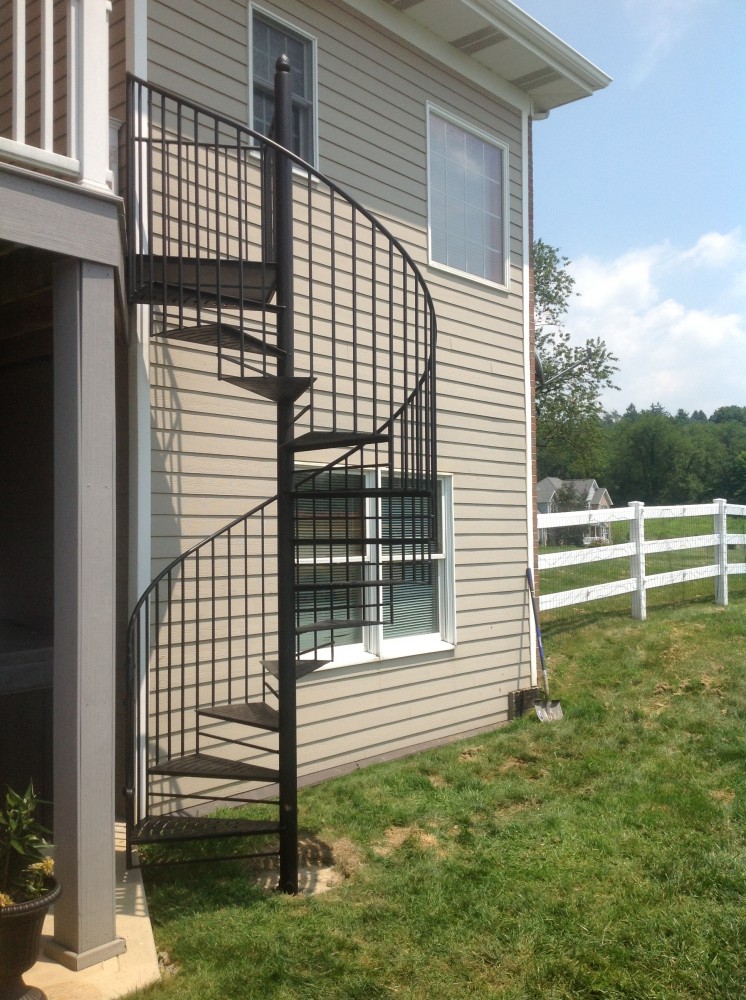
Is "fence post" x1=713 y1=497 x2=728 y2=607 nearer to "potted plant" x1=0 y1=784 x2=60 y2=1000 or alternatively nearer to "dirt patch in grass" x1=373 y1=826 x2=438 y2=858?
"dirt patch in grass" x1=373 y1=826 x2=438 y2=858

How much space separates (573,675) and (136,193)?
531 cm

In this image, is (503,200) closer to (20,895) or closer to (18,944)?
(20,895)

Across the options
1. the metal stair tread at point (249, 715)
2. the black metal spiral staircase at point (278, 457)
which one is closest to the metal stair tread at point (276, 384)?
the black metal spiral staircase at point (278, 457)

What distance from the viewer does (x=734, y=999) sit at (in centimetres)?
285

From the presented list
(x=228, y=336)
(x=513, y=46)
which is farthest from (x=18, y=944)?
(x=513, y=46)

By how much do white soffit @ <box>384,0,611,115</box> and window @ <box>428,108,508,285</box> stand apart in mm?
560

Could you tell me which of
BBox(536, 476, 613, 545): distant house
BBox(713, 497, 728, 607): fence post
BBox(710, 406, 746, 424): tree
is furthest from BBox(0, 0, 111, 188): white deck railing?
BBox(710, 406, 746, 424): tree

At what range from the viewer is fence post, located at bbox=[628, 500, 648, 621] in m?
8.89

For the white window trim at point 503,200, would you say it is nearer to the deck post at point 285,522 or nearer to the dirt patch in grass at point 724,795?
the deck post at point 285,522

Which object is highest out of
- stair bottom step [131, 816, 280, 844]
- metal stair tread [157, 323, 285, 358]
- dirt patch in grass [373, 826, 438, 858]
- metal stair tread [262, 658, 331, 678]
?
metal stair tread [157, 323, 285, 358]

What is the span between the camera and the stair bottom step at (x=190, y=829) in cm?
373

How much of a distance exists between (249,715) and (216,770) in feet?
0.97

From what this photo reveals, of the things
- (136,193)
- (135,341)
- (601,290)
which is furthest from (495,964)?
(601,290)

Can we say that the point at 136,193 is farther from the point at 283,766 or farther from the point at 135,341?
the point at 283,766
